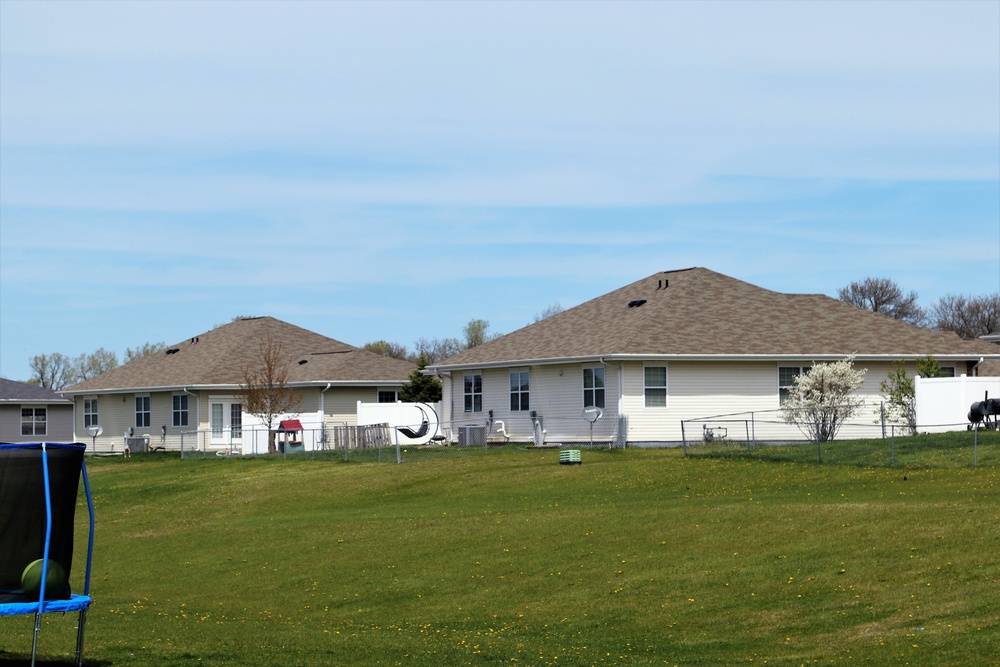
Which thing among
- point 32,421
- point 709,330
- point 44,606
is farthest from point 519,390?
point 32,421

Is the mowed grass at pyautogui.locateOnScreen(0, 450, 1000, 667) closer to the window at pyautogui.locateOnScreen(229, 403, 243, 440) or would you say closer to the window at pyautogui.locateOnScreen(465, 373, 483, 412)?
the window at pyautogui.locateOnScreen(465, 373, 483, 412)

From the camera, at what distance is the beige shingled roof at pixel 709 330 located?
136 feet

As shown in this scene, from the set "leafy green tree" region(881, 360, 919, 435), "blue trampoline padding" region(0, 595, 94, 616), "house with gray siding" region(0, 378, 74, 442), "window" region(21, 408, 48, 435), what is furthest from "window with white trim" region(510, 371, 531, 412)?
"window" region(21, 408, 48, 435)

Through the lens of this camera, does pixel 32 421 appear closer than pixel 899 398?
No

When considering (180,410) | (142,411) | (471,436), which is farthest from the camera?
(142,411)

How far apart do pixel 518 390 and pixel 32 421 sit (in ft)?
116

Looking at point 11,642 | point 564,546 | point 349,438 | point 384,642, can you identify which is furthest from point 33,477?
point 349,438

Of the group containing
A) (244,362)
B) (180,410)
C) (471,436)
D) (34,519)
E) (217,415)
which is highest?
(244,362)

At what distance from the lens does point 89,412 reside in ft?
199

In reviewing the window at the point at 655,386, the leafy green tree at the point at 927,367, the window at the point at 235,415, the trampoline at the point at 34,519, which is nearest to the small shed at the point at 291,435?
the window at the point at 235,415

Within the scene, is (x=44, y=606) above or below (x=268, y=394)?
below

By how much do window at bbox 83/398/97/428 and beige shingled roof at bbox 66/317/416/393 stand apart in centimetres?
84

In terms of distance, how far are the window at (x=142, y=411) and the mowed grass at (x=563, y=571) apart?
23317 mm

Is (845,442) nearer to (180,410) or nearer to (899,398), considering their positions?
(899,398)
